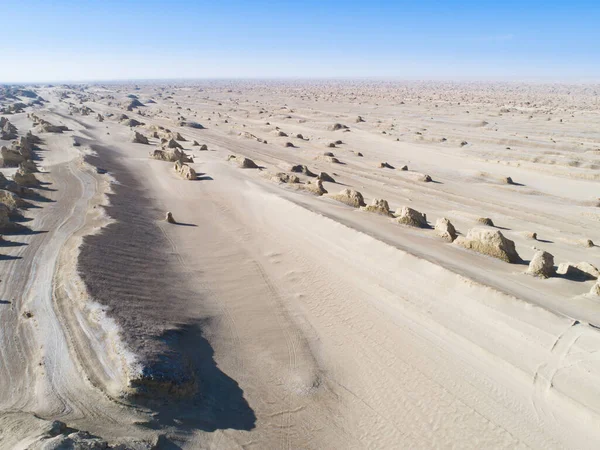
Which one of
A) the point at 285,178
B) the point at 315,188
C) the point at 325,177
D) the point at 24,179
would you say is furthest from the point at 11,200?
the point at 325,177

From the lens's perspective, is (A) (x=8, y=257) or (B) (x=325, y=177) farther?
(B) (x=325, y=177)

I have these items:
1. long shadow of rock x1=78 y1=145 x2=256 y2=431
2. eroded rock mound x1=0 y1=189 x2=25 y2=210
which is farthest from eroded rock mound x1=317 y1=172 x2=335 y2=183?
eroded rock mound x1=0 y1=189 x2=25 y2=210

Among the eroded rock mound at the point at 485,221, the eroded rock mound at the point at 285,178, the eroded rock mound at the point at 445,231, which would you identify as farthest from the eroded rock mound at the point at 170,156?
the eroded rock mound at the point at 485,221

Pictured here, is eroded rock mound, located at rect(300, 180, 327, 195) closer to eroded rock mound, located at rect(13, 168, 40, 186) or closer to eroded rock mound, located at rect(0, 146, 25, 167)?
eroded rock mound, located at rect(13, 168, 40, 186)

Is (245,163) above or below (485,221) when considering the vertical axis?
above

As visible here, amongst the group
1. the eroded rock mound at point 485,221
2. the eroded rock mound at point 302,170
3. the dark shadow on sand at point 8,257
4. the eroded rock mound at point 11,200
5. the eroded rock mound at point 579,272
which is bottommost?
the eroded rock mound at point 485,221

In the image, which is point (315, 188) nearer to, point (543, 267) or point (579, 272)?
point (543, 267)

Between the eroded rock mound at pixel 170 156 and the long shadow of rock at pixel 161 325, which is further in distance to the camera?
the eroded rock mound at pixel 170 156

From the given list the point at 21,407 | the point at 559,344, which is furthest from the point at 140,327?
the point at 559,344

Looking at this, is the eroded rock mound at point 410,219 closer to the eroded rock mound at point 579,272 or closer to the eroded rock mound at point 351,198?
the eroded rock mound at point 351,198
